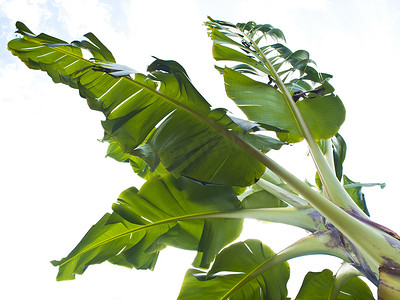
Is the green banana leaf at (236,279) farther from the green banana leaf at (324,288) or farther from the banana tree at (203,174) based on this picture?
the green banana leaf at (324,288)

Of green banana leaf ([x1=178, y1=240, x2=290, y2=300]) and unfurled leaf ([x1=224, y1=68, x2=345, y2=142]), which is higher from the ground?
unfurled leaf ([x1=224, y1=68, x2=345, y2=142])

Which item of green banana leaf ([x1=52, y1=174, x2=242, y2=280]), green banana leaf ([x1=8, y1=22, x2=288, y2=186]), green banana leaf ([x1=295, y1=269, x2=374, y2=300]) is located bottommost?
green banana leaf ([x1=295, y1=269, x2=374, y2=300])

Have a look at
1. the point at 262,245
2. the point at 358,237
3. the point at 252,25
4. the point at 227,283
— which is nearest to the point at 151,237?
the point at 227,283

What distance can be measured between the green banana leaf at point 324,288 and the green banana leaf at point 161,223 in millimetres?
383

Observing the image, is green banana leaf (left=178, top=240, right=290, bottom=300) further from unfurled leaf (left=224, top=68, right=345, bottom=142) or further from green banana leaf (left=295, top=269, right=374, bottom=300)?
unfurled leaf (left=224, top=68, right=345, bottom=142)

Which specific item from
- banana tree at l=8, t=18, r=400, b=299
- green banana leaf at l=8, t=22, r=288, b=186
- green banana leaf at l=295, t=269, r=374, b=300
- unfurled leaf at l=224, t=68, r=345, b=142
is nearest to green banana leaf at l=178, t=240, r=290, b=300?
banana tree at l=8, t=18, r=400, b=299

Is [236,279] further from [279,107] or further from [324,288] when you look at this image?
[279,107]

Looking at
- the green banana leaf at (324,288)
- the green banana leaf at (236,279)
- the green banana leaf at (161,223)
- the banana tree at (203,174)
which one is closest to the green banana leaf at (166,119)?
the banana tree at (203,174)

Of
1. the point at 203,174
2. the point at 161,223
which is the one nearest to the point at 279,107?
the point at 203,174

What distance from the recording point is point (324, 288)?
1.28 m

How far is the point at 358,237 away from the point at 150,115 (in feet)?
2.79

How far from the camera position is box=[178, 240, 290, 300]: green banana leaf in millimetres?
1277

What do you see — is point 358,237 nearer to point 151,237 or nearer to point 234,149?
point 234,149

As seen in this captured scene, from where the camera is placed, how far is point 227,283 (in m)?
1.28
